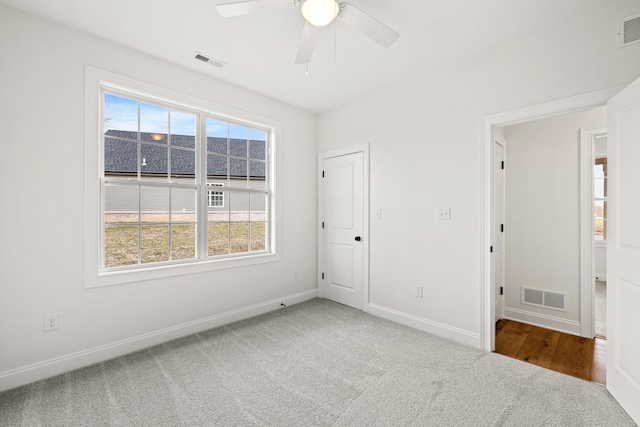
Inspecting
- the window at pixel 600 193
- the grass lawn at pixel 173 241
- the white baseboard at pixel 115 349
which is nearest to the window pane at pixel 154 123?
the grass lawn at pixel 173 241

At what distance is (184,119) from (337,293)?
2904 mm

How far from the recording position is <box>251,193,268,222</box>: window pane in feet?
11.9

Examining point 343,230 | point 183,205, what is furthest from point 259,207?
point 343,230

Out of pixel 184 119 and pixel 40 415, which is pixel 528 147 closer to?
pixel 184 119

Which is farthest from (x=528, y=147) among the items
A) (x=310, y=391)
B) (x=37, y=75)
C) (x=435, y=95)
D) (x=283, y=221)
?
(x=37, y=75)

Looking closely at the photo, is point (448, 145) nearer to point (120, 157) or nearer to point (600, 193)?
point (120, 157)

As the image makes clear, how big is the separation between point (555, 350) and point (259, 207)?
3.47m

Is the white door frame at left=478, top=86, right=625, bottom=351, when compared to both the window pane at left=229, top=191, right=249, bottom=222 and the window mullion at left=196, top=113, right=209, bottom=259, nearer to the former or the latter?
the window pane at left=229, top=191, right=249, bottom=222

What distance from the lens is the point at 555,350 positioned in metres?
2.67

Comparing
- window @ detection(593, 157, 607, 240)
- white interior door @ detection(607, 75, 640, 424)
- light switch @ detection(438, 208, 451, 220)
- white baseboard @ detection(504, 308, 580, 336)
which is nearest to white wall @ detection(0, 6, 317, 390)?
light switch @ detection(438, 208, 451, 220)

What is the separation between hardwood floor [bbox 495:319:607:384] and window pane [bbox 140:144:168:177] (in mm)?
3723

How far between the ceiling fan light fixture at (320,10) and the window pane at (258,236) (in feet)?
8.09

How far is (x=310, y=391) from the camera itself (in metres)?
2.02

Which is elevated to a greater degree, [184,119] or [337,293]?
[184,119]
